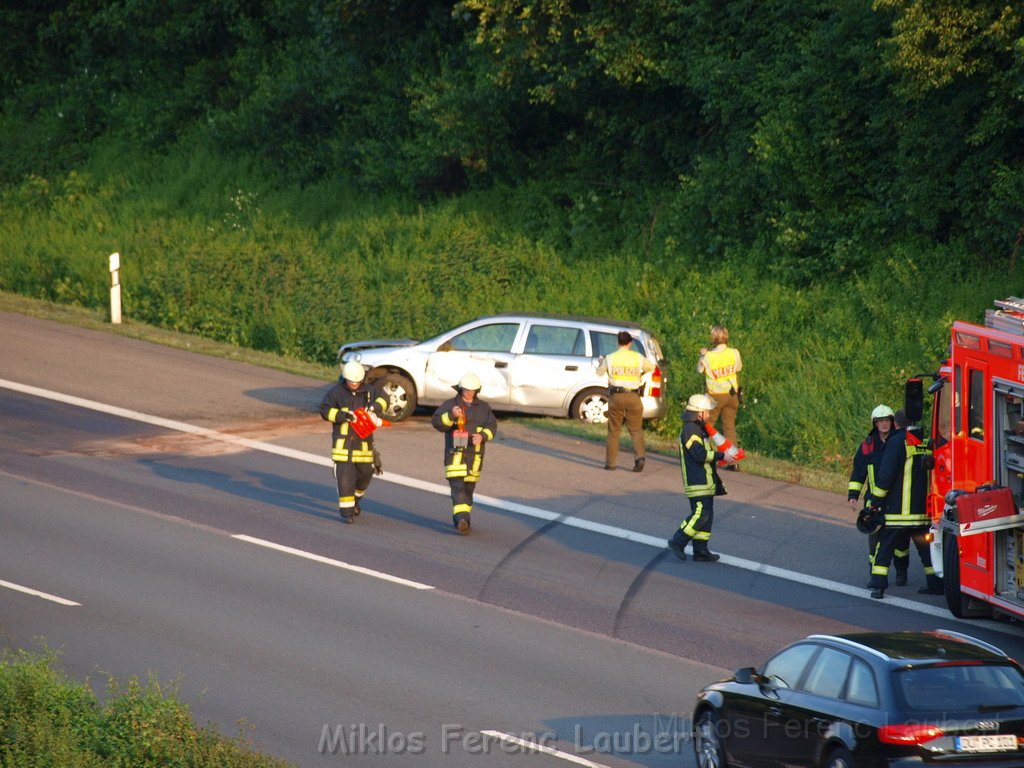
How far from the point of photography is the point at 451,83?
3120cm

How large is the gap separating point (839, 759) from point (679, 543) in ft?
21.9

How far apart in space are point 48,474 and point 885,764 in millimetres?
12058

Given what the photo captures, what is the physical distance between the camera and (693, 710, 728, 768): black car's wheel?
29.5 ft

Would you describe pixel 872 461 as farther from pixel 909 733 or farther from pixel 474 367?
pixel 474 367

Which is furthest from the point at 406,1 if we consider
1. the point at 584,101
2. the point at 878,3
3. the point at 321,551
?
the point at 321,551

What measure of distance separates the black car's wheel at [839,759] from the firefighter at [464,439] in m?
7.53

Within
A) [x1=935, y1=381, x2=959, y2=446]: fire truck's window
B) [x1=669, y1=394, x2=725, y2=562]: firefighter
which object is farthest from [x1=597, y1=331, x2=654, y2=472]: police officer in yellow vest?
[x1=935, y1=381, x2=959, y2=446]: fire truck's window

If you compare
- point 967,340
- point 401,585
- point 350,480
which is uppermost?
point 967,340

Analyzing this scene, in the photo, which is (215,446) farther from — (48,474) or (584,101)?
(584,101)

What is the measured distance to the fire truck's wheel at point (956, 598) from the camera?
1294 cm

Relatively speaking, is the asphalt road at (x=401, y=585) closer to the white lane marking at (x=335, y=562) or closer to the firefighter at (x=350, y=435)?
the white lane marking at (x=335, y=562)

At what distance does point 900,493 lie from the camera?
1352 centimetres

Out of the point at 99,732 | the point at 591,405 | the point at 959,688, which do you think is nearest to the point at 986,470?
the point at 959,688

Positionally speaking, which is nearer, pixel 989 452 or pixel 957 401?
pixel 989 452
